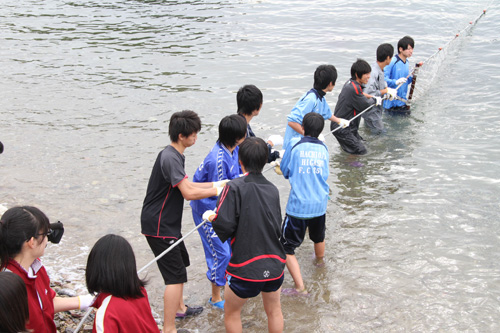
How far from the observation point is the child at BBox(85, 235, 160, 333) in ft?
8.77

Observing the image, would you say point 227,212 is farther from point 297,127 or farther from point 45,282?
point 297,127

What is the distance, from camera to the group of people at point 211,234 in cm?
272

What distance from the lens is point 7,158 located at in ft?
25.7

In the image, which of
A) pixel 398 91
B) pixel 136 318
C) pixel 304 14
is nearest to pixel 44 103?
pixel 398 91

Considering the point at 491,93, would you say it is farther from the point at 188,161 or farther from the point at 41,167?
the point at 41,167

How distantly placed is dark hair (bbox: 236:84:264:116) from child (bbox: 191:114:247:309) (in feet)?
1.83

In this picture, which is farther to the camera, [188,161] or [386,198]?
[188,161]

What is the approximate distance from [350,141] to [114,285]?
19.1 ft

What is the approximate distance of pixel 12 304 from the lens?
2432 millimetres

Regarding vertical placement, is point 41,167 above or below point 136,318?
below

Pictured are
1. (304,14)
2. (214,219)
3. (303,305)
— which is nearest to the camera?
(214,219)

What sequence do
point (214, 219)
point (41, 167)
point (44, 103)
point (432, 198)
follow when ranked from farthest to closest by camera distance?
1. point (44, 103)
2. point (41, 167)
3. point (432, 198)
4. point (214, 219)

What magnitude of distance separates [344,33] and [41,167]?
1180 cm

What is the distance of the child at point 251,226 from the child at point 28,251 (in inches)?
45.9
